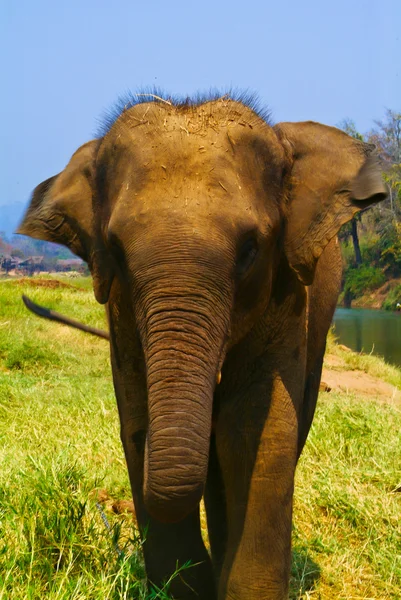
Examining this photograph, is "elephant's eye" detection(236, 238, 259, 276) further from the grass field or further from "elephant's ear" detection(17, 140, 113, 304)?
the grass field

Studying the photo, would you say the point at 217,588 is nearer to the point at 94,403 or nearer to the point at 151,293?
the point at 151,293

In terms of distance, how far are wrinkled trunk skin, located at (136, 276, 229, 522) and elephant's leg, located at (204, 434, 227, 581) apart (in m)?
1.51

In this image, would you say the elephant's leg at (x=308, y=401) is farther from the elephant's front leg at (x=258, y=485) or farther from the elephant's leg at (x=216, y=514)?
the elephant's front leg at (x=258, y=485)

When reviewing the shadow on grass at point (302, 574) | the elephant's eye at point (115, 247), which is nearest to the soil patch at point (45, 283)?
the shadow on grass at point (302, 574)

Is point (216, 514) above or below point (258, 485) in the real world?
below

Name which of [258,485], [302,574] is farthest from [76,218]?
[302,574]

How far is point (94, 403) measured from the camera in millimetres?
9383

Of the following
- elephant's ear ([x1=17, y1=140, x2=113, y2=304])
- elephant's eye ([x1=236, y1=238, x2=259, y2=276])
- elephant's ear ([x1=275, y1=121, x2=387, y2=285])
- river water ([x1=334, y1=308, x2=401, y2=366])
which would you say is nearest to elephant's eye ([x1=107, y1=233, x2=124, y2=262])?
elephant's ear ([x1=17, y1=140, x2=113, y2=304])

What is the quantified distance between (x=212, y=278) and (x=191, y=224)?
0.23m

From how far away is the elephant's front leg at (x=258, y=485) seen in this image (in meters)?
4.12

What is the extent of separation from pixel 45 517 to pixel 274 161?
7.14 ft

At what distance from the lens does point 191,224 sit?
3527mm

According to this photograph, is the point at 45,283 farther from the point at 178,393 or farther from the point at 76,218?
the point at 178,393

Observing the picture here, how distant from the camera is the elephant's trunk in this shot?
3279 millimetres
